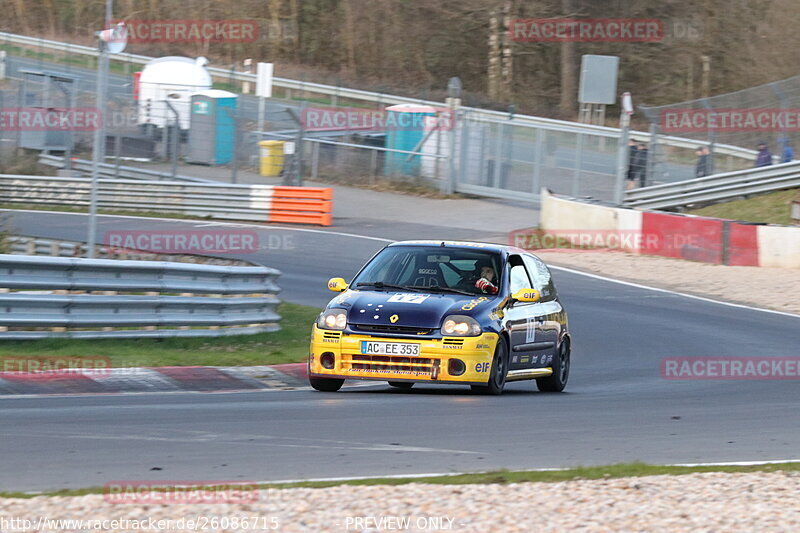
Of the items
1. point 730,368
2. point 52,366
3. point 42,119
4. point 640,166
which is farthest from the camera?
point 42,119

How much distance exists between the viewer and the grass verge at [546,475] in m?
6.58

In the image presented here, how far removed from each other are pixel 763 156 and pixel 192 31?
35.6m

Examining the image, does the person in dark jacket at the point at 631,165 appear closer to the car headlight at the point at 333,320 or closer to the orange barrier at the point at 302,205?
the orange barrier at the point at 302,205

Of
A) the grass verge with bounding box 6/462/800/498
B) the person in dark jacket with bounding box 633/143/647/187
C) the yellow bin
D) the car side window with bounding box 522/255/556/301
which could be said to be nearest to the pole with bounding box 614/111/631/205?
the person in dark jacket with bounding box 633/143/647/187

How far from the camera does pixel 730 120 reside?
29.6 m

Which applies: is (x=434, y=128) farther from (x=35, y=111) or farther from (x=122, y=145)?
(x=35, y=111)

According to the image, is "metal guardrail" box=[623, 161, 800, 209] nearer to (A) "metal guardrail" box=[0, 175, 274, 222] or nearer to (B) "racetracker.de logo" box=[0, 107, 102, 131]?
(A) "metal guardrail" box=[0, 175, 274, 222]

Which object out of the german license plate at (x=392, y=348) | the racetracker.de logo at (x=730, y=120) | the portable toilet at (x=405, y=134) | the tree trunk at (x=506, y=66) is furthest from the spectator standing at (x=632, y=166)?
the german license plate at (x=392, y=348)

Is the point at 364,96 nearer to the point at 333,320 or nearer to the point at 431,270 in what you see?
the point at 431,270

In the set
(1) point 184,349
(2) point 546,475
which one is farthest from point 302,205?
(2) point 546,475

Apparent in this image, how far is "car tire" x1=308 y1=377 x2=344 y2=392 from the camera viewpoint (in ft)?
36.8

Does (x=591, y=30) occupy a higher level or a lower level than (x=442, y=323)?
higher

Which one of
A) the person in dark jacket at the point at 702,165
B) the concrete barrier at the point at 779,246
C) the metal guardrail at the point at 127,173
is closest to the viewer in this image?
the concrete barrier at the point at 779,246

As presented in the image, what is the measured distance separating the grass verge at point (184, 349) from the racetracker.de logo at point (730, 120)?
16981mm
